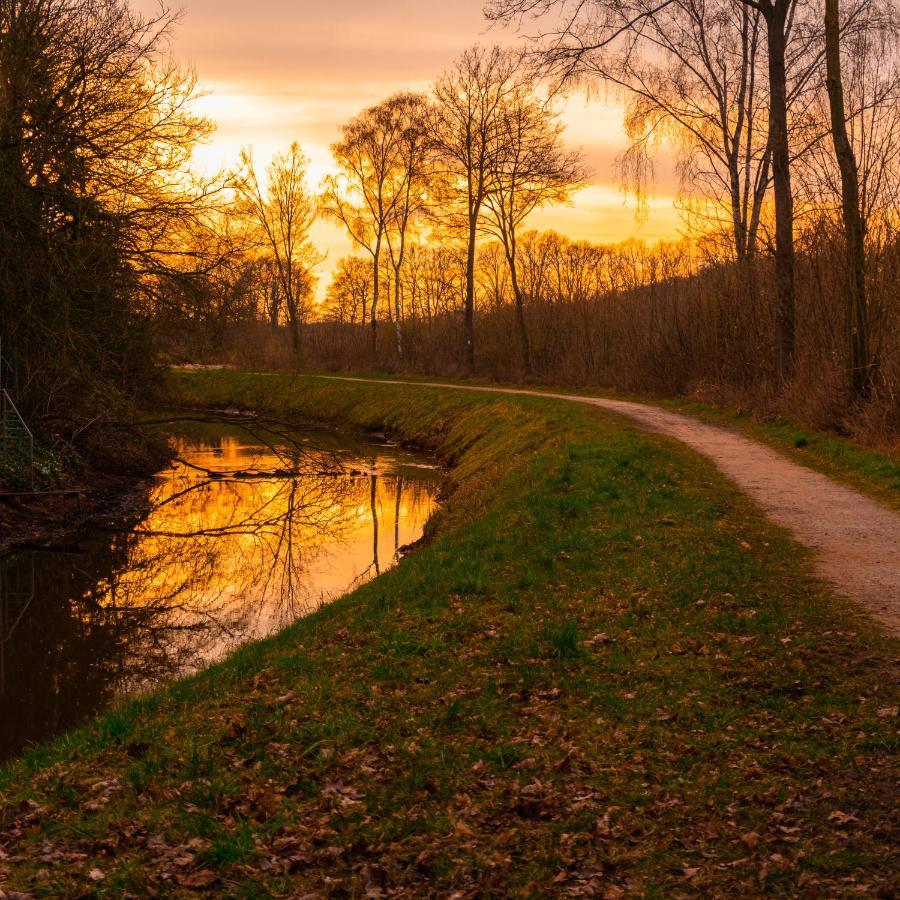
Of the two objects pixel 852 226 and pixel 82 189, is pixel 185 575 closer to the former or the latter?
pixel 82 189

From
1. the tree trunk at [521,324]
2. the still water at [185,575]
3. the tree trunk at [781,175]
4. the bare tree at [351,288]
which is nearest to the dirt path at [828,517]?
the tree trunk at [781,175]

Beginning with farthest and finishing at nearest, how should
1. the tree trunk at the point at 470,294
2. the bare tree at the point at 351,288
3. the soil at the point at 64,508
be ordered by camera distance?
Answer: the bare tree at the point at 351,288, the tree trunk at the point at 470,294, the soil at the point at 64,508

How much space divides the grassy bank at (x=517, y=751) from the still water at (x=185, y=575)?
6.95 feet

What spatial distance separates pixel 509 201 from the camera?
3659 cm

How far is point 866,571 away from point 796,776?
12.1 feet

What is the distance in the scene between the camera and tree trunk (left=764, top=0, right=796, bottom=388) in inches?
695

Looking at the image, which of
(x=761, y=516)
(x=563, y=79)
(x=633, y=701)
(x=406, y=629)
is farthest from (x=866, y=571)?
(x=563, y=79)

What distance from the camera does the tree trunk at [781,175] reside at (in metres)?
17.6

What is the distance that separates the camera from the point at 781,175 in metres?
18.0

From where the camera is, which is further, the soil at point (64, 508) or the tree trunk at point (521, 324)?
the tree trunk at point (521, 324)

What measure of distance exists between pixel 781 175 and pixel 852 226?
334cm

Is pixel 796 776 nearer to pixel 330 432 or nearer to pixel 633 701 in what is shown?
pixel 633 701

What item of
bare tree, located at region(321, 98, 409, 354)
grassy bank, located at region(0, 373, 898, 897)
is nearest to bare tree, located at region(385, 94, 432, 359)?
bare tree, located at region(321, 98, 409, 354)

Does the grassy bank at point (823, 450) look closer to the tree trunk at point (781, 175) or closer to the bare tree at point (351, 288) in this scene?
the tree trunk at point (781, 175)
